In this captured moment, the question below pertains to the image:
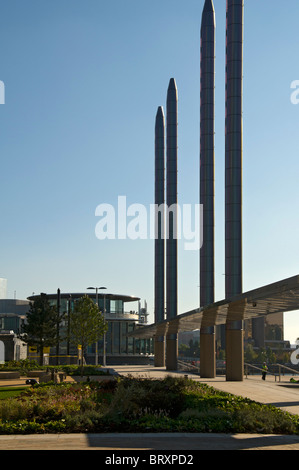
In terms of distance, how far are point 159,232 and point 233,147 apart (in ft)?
111

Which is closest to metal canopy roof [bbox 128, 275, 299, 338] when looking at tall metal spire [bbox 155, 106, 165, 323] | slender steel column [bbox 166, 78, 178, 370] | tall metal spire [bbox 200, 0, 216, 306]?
tall metal spire [bbox 200, 0, 216, 306]

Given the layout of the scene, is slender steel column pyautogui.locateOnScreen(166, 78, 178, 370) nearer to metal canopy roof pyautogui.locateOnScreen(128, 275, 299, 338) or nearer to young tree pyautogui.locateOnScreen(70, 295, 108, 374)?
young tree pyautogui.locateOnScreen(70, 295, 108, 374)

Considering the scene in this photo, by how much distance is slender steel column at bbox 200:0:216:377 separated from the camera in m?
60.2

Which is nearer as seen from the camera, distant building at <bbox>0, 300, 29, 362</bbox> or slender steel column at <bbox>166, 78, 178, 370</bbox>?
distant building at <bbox>0, 300, 29, 362</bbox>

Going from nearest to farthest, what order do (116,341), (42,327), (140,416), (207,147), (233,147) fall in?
1. (140,416)
2. (233,147)
3. (207,147)
4. (42,327)
5. (116,341)

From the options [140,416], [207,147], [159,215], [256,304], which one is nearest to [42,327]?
[159,215]

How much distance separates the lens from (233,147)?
5172cm

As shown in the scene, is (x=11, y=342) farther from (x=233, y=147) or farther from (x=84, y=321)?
(x=233, y=147)

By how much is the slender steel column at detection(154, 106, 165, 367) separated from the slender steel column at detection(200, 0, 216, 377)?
70.9 ft

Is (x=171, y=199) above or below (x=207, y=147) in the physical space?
below

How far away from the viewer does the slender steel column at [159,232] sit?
80.8m

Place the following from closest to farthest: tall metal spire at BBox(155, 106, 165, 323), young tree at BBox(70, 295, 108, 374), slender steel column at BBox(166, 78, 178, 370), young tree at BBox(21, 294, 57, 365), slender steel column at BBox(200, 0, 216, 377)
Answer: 1. young tree at BBox(70, 295, 108, 374)
2. slender steel column at BBox(200, 0, 216, 377)
3. young tree at BBox(21, 294, 57, 365)
4. slender steel column at BBox(166, 78, 178, 370)
5. tall metal spire at BBox(155, 106, 165, 323)

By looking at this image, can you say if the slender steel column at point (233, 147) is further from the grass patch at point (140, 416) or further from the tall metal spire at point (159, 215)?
the tall metal spire at point (159, 215)
